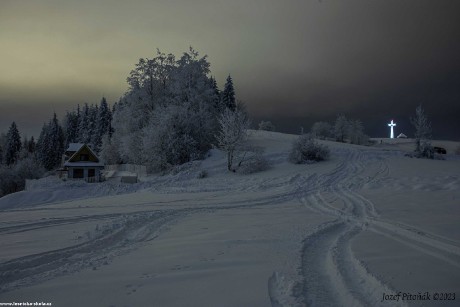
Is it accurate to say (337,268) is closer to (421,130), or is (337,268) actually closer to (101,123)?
(421,130)

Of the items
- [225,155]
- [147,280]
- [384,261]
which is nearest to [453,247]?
[384,261]

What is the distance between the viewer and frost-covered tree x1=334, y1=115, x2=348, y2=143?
281 ft

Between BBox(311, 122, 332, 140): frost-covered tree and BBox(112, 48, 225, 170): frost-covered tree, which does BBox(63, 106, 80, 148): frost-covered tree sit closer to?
BBox(112, 48, 225, 170): frost-covered tree

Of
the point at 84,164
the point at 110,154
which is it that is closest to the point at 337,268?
the point at 84,164

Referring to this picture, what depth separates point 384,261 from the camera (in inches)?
247

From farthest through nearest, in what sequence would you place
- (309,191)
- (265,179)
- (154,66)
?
(154,66)
(265,179)
(309,191)

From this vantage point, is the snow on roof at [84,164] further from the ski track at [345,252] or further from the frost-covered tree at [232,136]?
the ski track at [345,252]

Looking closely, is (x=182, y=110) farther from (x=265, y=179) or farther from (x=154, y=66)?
(x=265, y=179)

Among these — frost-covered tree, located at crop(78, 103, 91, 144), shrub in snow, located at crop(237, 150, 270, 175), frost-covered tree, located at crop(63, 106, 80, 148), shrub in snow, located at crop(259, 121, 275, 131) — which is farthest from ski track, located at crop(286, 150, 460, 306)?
shrub in snow, located at crop(259, 121, 275, 131)

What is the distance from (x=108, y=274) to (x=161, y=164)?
30.7m

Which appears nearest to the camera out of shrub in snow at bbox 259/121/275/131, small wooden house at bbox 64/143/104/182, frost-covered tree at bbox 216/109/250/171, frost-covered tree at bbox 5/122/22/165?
frost-covered tree at bbox 216/109/250/171

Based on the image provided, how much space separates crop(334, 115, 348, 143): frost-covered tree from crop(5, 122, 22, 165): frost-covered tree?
252ft

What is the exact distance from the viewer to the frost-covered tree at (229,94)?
197 feet

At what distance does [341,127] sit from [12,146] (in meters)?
79.1
